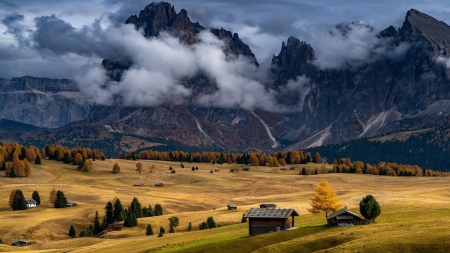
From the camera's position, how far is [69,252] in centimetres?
10388

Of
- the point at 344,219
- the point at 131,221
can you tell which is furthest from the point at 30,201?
the point at 344,219

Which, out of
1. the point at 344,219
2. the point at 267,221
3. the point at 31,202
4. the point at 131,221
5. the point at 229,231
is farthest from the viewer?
the point at 31,202

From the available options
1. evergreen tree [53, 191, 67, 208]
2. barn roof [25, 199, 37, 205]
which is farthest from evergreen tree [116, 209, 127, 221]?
barn roof [25, 199, 37, 205]

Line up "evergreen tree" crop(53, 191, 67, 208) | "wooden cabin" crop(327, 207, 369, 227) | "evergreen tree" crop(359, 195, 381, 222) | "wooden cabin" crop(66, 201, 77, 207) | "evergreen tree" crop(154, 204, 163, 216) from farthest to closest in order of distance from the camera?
"wooden cabin" crop(66, 201, 77, 207) → "evergreen tree" crop(53, 191, 67, 208) → "evergreen tree" crop(154, 204, 163, 216) → "evergreen tree" crop(359, 195, 381, 222) → "wooden cabin" crop(327, 207, 369, 227)

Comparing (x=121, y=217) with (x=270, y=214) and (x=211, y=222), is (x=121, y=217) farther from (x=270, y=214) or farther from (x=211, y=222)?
(x=270, y=214)

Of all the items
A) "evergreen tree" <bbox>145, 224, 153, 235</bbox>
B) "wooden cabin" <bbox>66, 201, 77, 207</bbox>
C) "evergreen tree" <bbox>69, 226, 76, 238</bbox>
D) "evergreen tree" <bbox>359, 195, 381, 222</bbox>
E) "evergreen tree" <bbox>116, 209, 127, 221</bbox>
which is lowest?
"evergreen tree" <bbox>69, 226, 76, 238</bbox>

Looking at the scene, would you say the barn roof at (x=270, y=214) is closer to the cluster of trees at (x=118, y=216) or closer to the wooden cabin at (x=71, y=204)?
the cluster of trees at (x=118, y=216)

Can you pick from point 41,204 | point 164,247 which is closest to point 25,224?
point 41,204

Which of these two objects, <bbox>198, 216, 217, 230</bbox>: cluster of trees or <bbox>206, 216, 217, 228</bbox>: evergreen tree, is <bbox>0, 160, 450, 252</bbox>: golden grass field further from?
<bbox>206, 216, 217, 228</bbox>: evergreen tree

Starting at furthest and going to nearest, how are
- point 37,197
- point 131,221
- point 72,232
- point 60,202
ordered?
point 37,197
point 60,202
point 72,232
point 131,221

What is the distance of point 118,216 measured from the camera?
155m

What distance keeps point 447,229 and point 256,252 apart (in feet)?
72.1

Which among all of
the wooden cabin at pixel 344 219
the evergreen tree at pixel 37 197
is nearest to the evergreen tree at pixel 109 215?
the evergreen tree at pixel 37 197

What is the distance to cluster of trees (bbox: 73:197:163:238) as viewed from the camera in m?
145
